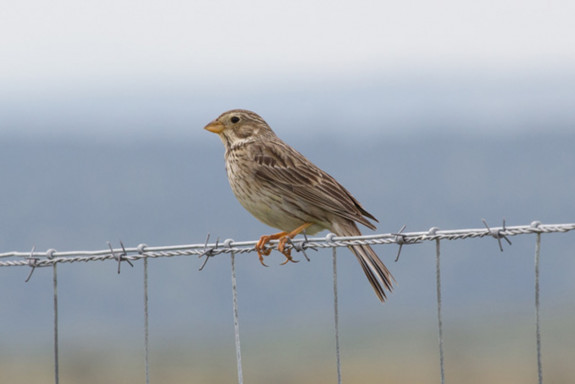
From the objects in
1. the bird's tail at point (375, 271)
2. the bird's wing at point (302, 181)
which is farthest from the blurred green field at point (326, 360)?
the bird's tail at point (375, 271)

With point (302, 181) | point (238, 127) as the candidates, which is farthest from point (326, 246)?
point (238, 127)

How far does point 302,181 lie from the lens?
10562mm

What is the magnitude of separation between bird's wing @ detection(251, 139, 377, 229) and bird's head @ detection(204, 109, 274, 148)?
465 mm

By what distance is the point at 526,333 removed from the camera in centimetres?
12281

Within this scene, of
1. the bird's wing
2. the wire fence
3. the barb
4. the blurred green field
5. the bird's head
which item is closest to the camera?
the wire fence

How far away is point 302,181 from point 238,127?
148cm

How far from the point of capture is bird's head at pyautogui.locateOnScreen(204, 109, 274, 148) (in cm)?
1165

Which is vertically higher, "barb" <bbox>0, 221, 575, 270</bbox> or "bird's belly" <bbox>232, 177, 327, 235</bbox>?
"bird's belly" <bbox>232, 177, 327, 235</bbox>

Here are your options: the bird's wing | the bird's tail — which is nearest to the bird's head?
the bird's wing

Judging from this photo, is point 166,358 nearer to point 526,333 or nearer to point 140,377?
point 140,377

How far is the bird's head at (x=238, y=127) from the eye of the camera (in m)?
11.6

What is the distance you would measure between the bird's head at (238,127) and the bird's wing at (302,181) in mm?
Answer: 465

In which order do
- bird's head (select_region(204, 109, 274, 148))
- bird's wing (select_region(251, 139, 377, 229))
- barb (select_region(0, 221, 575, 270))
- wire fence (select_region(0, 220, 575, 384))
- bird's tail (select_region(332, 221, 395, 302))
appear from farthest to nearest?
1. bird's head (select_region(204, 109, 274, 148))
2. bird's wing (select_region(251, 139, 377, 229))
3. bird's tail (select_region(332, 221, 395, 302))
4. barb (select_region(0, 221, 575, 270))
5. wire fence (select_region(0, 220, 575, 384))

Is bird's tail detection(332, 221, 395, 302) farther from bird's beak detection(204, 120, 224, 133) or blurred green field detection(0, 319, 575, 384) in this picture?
blurred green field detection(0, 319, 575, 384)
